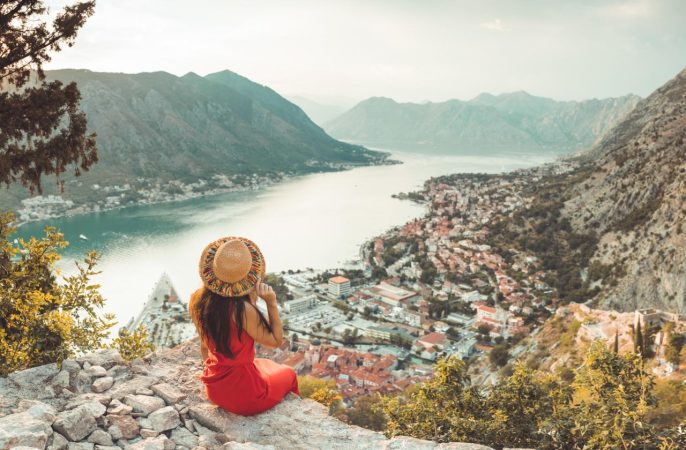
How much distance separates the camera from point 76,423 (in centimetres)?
244

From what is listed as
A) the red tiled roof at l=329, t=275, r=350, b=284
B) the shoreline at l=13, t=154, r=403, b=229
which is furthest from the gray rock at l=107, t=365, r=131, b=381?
the shoreline at l=13, t=154, r=403, b=229

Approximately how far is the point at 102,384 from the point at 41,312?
1.15 meters

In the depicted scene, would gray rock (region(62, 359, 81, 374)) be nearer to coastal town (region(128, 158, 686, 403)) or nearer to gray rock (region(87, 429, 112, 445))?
gray rock (region(87, 429, 112, 445))

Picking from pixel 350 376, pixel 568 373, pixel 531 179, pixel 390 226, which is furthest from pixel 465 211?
pixel 568 373

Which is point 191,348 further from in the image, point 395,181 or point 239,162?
point 239,162

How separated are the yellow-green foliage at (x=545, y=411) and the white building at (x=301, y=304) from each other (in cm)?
2608

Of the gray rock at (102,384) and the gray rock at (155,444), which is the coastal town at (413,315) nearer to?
the gray rock at (102,384)

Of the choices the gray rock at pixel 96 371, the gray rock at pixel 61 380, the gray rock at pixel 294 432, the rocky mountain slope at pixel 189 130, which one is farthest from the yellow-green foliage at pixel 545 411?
the rocky mountain slope at pixel 189 130

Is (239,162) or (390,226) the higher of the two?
(239,162)

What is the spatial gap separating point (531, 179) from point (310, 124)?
101 m

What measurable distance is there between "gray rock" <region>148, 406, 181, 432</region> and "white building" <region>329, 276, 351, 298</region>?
30.6 meters

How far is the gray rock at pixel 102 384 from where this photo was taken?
300cm

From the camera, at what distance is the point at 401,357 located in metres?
23.0

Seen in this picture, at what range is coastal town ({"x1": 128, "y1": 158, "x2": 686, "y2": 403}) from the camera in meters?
17.5
